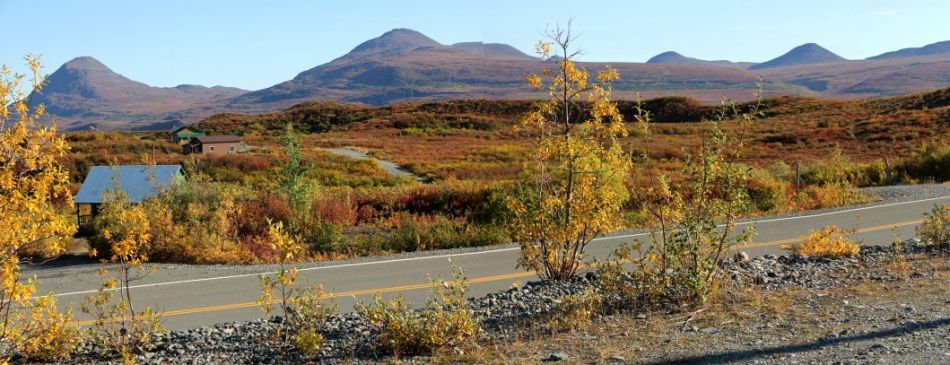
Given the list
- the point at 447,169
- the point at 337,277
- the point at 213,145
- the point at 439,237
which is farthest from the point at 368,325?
the point at 213,145

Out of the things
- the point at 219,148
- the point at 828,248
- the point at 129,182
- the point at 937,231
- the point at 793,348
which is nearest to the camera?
the point at 793,348

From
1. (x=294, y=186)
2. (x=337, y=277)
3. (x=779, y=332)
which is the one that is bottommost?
(x=337, y=277)

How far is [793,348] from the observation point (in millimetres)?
6203

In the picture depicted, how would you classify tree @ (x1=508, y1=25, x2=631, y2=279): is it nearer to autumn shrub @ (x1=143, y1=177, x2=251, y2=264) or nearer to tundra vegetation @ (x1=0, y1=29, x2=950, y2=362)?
tundra vegetation @ (x1=0, y1=29, x2=950, y2=362)

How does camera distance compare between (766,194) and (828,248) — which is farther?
(766,194)

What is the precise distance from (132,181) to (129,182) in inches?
3.2

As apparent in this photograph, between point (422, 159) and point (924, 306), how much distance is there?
40.8 meters

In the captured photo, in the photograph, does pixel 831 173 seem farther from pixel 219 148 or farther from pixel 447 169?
pixel 219 148

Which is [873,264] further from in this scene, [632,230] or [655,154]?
[655,154]

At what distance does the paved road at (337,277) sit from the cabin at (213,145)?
36.0 m

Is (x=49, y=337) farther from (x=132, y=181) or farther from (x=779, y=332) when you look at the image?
(x=132, y=181)

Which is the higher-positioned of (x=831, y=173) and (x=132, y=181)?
(x=132, y=181)

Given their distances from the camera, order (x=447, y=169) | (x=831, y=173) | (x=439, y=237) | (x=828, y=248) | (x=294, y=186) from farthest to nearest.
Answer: (x=447, y=169) → (x=831, y=173) → (x=294, y=186) → (x=439, y=237) → (x=828, y=248)

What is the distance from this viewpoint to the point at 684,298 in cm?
800
